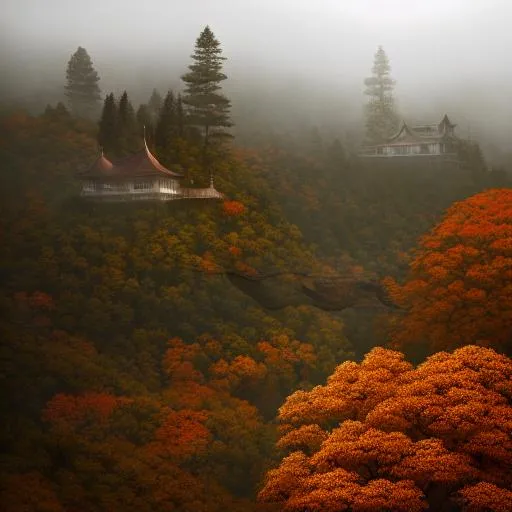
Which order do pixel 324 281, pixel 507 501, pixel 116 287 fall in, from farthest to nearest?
pixel 324 281 → pixel 116 287 → pixel 507 501

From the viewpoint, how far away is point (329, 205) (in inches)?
544

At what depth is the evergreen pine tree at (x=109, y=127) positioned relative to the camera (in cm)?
1323

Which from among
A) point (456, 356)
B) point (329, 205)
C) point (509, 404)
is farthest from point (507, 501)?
point (329, 205)

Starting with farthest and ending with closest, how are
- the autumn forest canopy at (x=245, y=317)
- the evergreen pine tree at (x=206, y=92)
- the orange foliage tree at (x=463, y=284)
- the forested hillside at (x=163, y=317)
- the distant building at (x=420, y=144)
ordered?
the distant building at (x=420, y=144) < the evergreen pine tree at (x=206, y=92) < the orange foliage tree at (x=463, y=284) < the forested hillside at (x=163, y=317) < the autumn forest canopy at (x=245, y=317)

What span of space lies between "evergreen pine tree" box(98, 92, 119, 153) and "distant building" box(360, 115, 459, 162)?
15.0 ft

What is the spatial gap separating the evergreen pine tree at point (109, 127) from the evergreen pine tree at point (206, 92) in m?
1.29

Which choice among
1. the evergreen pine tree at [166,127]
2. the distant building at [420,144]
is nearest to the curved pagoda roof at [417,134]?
the distant building at [420,144]

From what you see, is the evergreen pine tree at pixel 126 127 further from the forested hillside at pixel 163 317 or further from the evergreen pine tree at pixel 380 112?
the evergreen pine tree at pixel 380 112

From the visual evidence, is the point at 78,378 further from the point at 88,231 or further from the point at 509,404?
the point at 509,404

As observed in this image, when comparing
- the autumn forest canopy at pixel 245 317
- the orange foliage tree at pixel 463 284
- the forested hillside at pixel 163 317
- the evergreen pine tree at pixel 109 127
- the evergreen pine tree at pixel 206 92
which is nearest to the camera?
the autumn forest canopy at pixel 245 317

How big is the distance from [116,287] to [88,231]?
109 centimetres

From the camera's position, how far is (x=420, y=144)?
14.3 metres

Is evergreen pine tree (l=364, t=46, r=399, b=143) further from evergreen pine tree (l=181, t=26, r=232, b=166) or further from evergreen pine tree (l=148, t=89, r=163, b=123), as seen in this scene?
evergreen pine tree (l=148, t=89, r=163, b=123)

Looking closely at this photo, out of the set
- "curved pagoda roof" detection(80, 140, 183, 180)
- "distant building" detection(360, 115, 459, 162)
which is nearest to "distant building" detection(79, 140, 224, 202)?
"curved pagoda roof" detection(80, 140, 183, 180)
